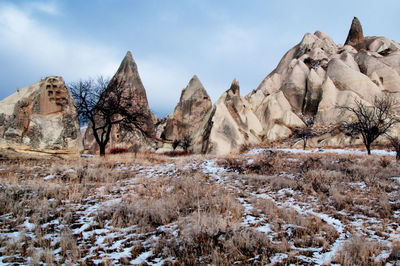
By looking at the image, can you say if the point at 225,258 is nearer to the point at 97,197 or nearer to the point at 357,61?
the point at 97,197

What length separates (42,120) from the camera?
458 inches

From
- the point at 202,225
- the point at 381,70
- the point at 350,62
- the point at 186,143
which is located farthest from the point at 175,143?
the point at 381,70

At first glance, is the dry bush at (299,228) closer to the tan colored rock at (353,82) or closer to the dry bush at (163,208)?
the dry bush at (163,208)

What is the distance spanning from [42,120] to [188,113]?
769 inches

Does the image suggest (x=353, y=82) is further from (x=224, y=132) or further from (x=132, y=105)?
(x=132, y=105)

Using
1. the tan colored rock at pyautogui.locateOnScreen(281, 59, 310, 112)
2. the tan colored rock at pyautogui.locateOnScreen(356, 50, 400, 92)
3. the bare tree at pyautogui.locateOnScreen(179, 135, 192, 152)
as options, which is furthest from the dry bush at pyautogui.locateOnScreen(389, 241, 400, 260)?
the tan colored rock at pyautogui.locateOnScreen(356, 50, 400, 92)

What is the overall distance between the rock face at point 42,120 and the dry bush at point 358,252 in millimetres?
12360

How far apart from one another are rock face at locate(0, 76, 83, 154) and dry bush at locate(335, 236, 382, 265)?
12.4 metres

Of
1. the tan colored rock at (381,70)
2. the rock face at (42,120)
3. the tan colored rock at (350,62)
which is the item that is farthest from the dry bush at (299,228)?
the tan colored rock at (350,62)

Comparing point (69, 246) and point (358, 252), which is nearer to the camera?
point (358, 252)

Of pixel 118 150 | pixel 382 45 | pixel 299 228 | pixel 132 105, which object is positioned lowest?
pixel 299 228

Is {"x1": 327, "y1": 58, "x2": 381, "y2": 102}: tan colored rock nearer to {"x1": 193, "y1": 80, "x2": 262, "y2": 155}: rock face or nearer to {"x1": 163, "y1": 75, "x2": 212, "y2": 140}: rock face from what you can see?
{"x1": 193, "y1": 80, "x2": 262, "y2": 155}: rock face

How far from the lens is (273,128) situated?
30.3 meters

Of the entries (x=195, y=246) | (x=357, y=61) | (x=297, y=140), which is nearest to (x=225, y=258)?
(x=195, y=246)
